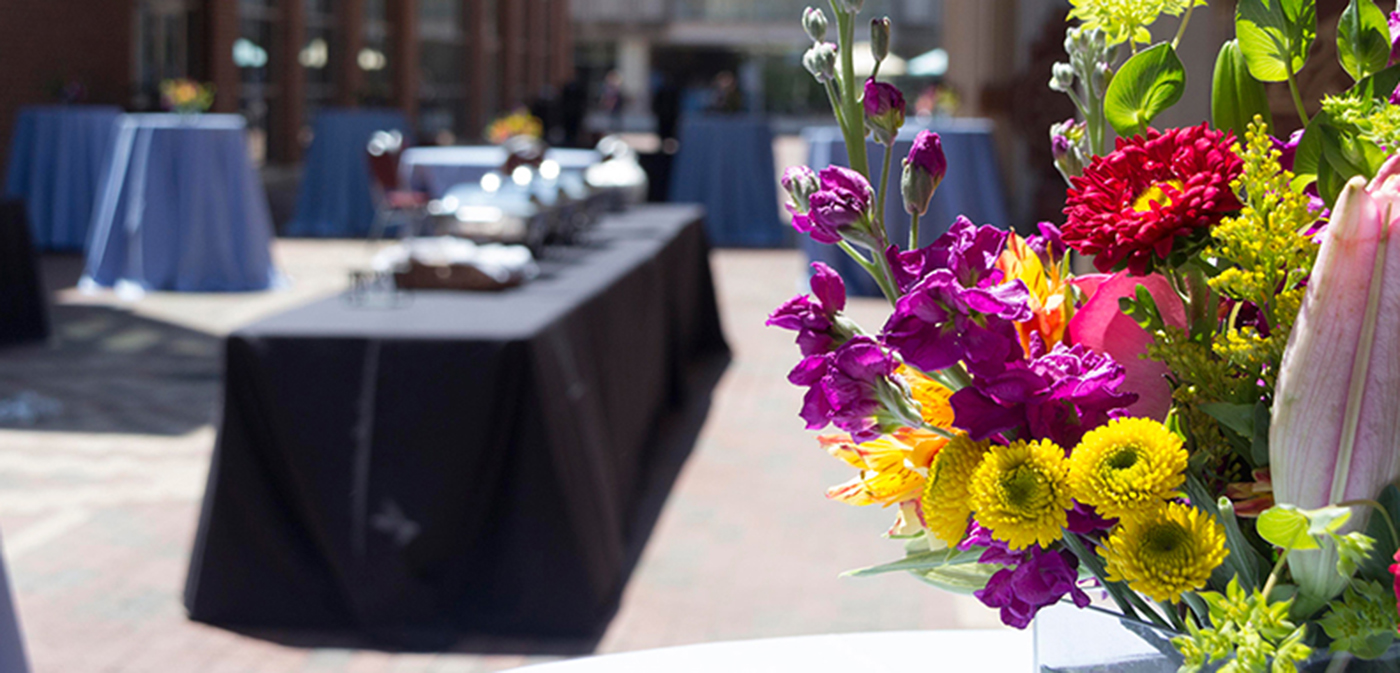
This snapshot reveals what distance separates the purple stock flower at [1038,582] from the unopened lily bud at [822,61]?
231mm

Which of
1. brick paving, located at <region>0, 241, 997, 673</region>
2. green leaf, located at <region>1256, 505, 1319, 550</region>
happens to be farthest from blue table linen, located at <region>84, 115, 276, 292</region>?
green leaf, located at <region>1256, 505, 1319, 550</region>

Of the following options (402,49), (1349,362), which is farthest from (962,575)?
(402,49)

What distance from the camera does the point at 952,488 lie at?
2.05 ft

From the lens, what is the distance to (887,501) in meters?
0.70

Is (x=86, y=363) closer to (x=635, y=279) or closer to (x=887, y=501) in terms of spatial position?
(x=635, y=279)

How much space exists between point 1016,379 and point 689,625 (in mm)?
2769

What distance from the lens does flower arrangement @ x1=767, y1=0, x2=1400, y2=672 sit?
0.54 m

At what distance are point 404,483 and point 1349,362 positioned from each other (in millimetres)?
2646

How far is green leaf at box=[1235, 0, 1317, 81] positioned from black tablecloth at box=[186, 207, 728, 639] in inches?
97.4

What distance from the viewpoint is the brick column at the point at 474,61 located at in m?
25.4

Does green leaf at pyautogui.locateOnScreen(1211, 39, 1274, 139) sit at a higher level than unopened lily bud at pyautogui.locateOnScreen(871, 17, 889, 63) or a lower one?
lower

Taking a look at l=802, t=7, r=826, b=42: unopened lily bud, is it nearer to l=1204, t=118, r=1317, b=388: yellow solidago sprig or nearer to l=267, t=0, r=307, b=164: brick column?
l=1204, t=118, r=1317, b=388: yellow solidago sprig

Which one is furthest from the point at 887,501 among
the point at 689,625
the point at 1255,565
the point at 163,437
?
the point at 163,437

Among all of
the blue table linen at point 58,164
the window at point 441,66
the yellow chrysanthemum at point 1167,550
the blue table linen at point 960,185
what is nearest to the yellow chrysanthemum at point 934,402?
the yellow chrysanthemum at point 1167,550
